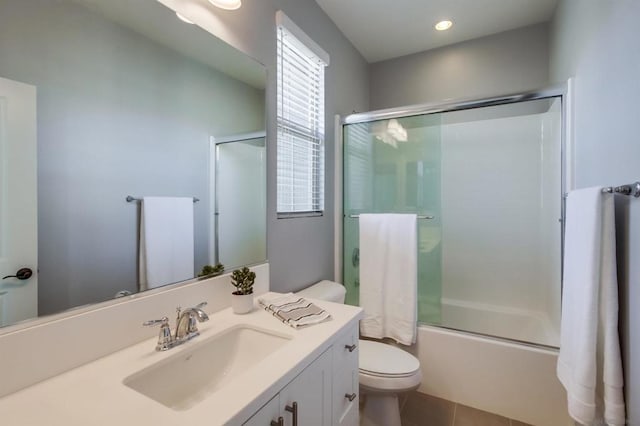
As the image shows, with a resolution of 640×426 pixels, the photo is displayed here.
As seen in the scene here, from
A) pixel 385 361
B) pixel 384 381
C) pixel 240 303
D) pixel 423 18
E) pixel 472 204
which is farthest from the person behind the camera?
pixel 472 204

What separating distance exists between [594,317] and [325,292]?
1297 mm

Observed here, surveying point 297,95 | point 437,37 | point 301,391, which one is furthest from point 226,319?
point 437,37

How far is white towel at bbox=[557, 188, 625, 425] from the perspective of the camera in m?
1.12

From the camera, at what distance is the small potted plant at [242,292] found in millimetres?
1244

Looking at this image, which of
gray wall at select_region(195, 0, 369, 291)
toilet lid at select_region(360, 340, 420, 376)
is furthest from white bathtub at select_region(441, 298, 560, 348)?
gray wall at select_region(195, 0, 369, 291)

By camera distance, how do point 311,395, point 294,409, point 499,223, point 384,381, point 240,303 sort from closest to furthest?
point 294,409 < point 311,395 < point 240,303 < point 384,381 < point 499,223

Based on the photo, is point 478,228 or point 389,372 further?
point 478,228

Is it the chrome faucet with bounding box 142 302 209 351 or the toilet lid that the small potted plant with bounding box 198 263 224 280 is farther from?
the toilet lid

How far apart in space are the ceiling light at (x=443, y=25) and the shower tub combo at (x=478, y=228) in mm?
685

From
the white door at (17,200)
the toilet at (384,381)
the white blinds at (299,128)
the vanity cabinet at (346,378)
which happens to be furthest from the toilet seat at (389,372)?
the white door at (17,200)

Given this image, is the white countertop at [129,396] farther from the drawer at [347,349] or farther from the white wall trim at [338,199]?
the white wall trim at [338,199]

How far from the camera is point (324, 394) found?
103 centimetres

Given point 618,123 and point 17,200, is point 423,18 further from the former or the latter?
point 17,200

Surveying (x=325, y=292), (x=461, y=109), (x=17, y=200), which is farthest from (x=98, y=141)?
(x=461, y=109)
